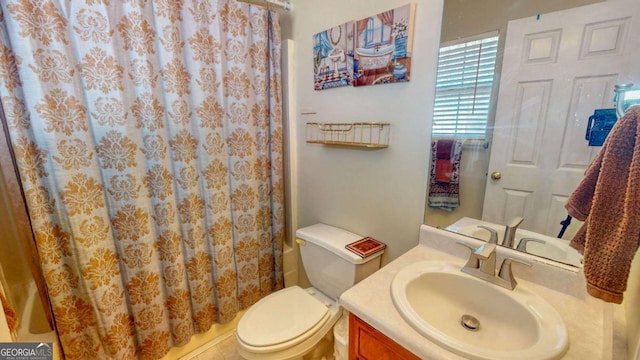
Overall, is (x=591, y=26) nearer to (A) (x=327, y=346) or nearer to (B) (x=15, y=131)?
(A) (x=327, y=346)

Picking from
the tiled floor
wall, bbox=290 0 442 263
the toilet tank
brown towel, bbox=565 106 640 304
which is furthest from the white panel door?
the tiled floor

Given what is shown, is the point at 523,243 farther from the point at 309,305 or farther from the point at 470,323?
the point at 309,305

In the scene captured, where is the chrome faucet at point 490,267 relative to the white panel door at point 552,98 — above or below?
below

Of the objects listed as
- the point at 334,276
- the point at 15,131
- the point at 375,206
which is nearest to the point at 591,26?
the point at 375,206

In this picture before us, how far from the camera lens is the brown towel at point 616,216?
1.45 ft

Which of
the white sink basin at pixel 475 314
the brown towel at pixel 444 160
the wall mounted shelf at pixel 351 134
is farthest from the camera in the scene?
the wall mounted shelf at pixel 351 134

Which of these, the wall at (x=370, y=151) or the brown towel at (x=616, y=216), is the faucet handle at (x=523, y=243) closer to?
the wall at (x=370, y=151)

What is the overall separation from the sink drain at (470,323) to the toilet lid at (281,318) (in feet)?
2.03

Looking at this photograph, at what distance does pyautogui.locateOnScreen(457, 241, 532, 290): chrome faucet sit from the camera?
0.84 meters

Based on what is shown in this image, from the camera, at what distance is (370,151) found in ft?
4.20

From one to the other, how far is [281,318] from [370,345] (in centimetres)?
56

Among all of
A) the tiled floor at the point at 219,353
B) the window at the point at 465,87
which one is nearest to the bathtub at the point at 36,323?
the tiled floor at the point at 219,353

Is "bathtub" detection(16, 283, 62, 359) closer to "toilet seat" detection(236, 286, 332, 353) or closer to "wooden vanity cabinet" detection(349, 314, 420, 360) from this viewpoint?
"toilet seat" detection(236, 286, 332, 353)

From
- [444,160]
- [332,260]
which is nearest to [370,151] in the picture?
[444,160]
